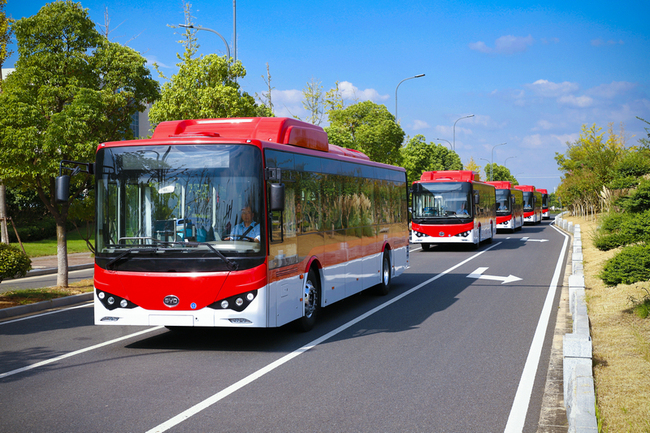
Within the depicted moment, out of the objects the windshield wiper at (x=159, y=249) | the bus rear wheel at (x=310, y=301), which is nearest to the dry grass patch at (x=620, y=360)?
the bus rear wheel at (x=310, y=301)

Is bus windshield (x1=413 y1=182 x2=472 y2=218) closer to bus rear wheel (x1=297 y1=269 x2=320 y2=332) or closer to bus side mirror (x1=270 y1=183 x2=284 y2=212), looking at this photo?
bus rear wheel (x1=297 y1=269 x2=320 y2=332)

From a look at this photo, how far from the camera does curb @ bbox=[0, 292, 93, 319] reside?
11.8 m

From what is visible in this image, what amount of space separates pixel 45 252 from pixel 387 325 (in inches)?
892

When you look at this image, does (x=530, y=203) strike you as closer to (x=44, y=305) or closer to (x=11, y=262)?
(x=44, y=305)

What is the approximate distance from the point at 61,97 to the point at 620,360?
1247cm

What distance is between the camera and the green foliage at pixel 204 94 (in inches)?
771

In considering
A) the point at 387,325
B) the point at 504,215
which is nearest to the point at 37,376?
the point at 387,325

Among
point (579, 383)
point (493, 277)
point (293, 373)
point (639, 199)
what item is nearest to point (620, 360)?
point (579, 383)

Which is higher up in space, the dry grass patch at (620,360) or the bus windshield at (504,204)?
the bus windshield at (504,204)

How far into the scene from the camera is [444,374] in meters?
7.34

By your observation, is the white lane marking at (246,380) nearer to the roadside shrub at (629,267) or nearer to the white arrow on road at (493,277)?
the roadside shrub at (629,267)

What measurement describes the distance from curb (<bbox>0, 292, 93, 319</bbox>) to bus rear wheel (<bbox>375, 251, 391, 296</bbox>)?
6.24 m

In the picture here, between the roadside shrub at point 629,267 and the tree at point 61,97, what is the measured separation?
10.5 m

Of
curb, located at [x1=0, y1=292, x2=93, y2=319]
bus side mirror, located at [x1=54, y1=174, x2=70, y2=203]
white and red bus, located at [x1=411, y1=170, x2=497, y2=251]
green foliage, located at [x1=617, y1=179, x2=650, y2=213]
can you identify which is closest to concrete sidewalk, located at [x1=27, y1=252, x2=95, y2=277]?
curb, located at [x1=0, y1=292, x2=93, y2=319]
